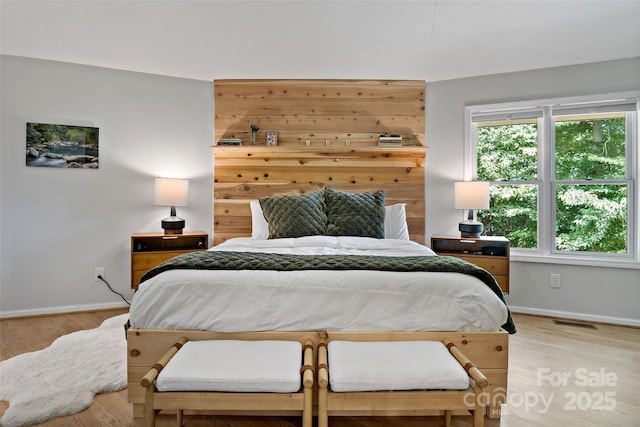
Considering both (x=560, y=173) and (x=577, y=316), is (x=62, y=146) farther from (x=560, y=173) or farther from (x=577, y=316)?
(x=577, y=316)

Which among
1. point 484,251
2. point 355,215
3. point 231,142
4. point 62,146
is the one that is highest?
point 231,142

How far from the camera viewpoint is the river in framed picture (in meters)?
3.38

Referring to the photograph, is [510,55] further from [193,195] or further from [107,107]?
[107,107]

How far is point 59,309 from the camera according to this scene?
11.4ft

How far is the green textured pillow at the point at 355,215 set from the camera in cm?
316

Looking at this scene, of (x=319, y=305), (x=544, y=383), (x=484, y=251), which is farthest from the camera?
(x=484, y=251)

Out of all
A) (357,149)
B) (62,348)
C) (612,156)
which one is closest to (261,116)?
(357,149)

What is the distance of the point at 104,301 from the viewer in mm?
3623

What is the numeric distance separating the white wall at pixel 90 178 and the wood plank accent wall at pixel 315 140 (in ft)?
0.72

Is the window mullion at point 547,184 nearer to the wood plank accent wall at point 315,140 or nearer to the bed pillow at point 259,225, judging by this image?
the wood plank accent wall at point 315,140

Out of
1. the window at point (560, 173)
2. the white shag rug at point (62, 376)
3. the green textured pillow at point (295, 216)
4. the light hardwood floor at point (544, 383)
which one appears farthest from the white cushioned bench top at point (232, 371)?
the window at point (560, 173)

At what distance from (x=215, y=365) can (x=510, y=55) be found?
3498mm

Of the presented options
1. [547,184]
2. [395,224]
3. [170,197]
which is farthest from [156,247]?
[547,184]

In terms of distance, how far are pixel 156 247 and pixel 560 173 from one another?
13.2 ft
